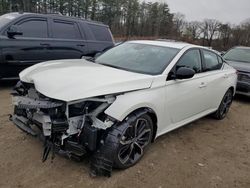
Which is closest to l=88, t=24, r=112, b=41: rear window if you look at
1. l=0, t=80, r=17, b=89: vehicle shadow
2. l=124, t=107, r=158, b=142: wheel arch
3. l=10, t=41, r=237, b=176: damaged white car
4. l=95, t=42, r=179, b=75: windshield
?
l=0, t=80, r=17, b=89: vehicle shadow

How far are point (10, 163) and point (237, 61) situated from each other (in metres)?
7.35

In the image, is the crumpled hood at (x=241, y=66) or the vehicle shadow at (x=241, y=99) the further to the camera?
the vehicle shadow at (x=241, y=99)

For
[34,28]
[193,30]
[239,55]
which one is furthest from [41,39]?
[193,30]

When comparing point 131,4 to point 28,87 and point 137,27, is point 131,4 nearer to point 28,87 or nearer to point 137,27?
point 137,27

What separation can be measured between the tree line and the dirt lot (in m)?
32.3

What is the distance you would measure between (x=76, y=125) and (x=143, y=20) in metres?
60.2

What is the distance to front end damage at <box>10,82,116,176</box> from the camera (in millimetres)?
2834

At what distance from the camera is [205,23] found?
45.1 m

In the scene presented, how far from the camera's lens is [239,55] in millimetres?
8617

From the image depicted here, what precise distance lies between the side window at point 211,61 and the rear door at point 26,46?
3.89 meters

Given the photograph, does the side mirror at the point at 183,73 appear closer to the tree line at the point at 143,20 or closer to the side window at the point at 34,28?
the side window at the point at 34,28

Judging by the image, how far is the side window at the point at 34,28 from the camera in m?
6.25

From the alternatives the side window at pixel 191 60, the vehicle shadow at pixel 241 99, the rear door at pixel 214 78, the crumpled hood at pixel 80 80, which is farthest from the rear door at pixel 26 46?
the vehicle shadow at pixel 241 99

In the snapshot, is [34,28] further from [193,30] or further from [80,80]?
[193,30]
